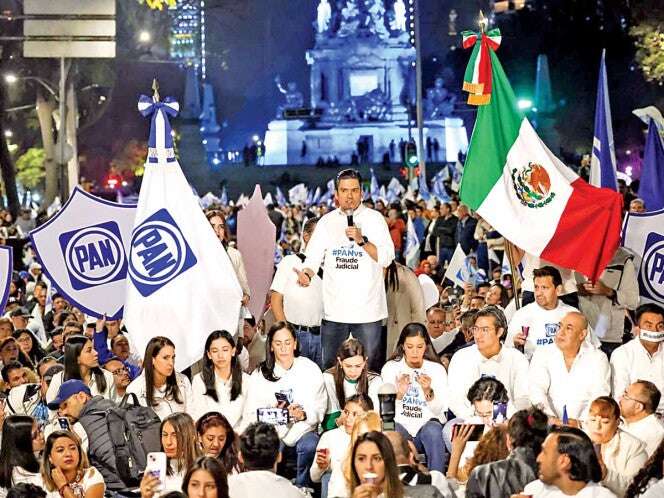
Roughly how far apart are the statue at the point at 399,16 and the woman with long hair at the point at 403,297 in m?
89.0

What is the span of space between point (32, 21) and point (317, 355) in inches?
540

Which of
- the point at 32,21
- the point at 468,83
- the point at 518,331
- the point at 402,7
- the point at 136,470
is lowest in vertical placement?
the point at 136,470

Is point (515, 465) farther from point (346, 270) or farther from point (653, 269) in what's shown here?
point (653, 269)

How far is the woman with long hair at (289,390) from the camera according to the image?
37.7ft

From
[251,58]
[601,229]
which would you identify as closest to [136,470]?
[601,229]

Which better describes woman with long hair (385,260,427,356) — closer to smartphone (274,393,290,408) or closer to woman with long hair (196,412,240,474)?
smartphone (274,393,290,408)

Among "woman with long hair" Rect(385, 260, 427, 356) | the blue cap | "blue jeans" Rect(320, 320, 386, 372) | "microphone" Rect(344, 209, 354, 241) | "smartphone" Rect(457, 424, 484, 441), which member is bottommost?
"smartphone" Rect(457, 424, 484, 441)

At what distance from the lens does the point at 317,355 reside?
1404 cm

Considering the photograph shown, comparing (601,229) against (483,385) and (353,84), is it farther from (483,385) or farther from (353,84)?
(353,84)

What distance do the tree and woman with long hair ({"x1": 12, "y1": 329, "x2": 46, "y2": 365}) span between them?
59390mm

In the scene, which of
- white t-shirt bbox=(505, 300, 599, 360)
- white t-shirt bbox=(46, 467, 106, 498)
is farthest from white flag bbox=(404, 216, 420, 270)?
white t-shirt bbox=(46, 467, 106, 498)

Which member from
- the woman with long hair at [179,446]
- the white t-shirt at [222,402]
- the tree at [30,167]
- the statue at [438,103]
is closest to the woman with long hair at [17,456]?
the woman with long hair at [179,446]

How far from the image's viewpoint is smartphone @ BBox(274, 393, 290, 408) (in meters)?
11.4

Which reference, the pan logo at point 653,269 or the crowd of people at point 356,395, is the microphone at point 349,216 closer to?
the crowd of people at point 356,395
